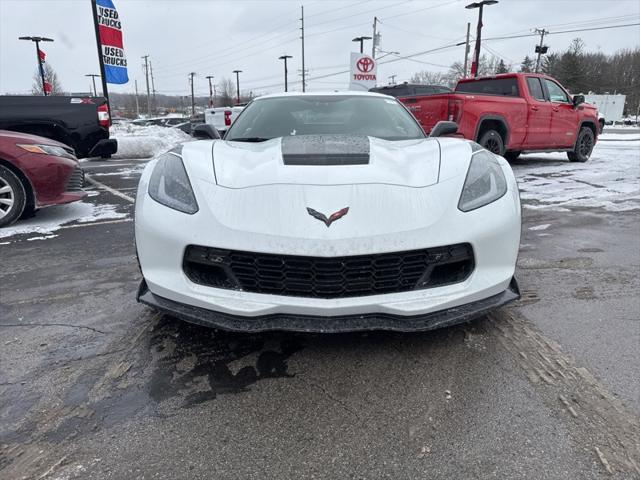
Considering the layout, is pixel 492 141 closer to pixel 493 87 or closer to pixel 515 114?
pixel 515 114

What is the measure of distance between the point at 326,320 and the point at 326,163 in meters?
0.86

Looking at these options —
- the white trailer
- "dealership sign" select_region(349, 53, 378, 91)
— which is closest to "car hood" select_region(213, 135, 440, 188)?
"dealership sign" select_region(349, 53, 378, 91)

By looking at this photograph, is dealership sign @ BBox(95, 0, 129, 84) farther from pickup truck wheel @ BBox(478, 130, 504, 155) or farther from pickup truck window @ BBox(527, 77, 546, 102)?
pickup truck window @ BBox(527, 77, 546, 102)

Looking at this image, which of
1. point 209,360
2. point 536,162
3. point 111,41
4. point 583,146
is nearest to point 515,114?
point 536,162

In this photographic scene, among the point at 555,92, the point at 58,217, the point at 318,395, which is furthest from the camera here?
the point at 555,92

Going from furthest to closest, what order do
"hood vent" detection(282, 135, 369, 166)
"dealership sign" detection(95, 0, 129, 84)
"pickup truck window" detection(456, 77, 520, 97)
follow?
1. "dealership sign" detection(95, 0, 129, 84)
2. "pickup truck window" detection(456, 77, 520, 97)
3. "hood vent" detection(282, 135, 369, 166)

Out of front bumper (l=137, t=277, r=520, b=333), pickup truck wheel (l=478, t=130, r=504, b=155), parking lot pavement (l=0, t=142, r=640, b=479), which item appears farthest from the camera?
pickup truck wheel (l=478, t=130, r=504, b=155)

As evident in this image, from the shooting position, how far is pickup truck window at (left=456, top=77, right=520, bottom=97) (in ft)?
29.7

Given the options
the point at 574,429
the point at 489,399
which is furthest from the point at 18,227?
the point at 574,429

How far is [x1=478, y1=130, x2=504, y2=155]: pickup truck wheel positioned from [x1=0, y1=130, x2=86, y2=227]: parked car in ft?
21.6

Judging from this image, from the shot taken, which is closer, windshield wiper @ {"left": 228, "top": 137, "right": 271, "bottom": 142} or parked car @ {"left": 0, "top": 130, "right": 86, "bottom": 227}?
windshield wiper @ {"left": 228, "top": 137, "right": 271, "bottom": 142}

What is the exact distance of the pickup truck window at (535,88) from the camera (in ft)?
29.8

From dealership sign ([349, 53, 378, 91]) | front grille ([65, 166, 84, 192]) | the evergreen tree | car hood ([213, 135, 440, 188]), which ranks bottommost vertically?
front grille ([65, 166, 84, 192])

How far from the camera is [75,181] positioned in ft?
17.2
